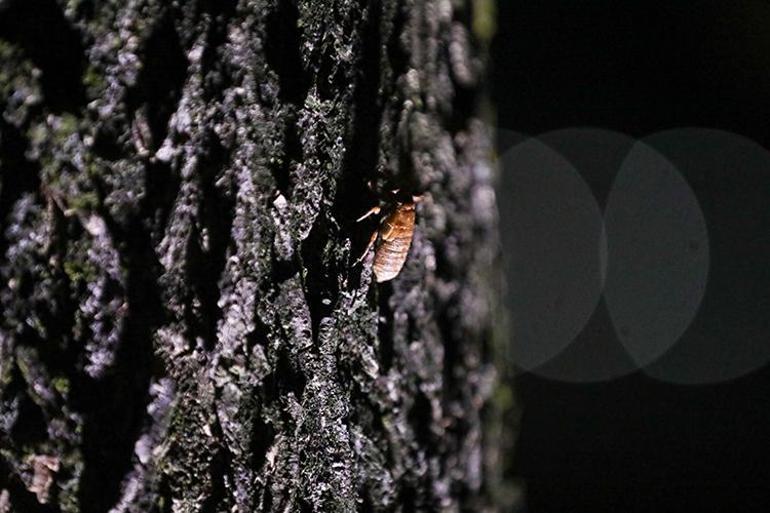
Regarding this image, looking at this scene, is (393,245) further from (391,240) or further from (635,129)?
(635,129)

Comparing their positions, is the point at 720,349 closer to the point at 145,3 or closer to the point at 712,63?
the point at 712,63

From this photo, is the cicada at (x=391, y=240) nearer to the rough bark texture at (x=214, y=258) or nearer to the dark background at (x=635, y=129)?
the rough bark texture at (x=214, y=258)

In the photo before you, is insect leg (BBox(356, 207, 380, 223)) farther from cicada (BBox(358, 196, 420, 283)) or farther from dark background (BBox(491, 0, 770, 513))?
dark background (BBox(491, 0, 770, 513))

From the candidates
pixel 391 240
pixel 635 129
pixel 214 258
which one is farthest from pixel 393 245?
pixel 635 129

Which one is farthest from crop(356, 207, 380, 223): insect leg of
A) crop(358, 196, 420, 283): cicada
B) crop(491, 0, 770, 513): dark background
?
crop(491, 0, 770, 513): dark background

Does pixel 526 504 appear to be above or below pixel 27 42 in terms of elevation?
above

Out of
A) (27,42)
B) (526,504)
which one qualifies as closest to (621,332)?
(526,504)
